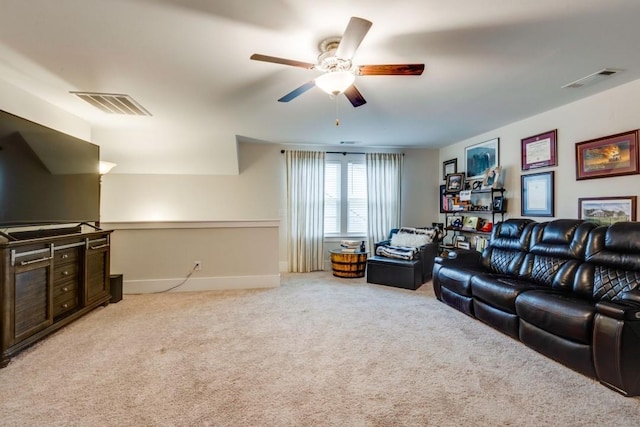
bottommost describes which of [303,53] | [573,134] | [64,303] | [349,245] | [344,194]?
[64,303]

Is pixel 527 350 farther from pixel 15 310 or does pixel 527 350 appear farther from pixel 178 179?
pixel 178 179

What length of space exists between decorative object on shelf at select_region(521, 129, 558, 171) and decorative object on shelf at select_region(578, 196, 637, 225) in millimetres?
594

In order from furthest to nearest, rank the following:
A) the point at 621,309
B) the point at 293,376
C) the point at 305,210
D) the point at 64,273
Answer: the point at 305,210, the point at 64,273, the point at 293,376, the point at 621,309

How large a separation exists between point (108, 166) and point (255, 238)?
2.18m

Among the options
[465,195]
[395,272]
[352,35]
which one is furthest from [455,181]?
[352,35]

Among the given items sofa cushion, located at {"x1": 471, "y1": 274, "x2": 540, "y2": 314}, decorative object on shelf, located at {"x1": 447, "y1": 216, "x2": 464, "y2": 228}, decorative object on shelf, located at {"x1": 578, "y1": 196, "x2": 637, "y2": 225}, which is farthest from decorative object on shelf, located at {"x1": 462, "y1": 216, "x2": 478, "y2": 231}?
sofa cushion, located at {"x1": 471, "y1": 274, "x2": 540, "y2": 314}

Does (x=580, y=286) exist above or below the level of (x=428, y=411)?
above

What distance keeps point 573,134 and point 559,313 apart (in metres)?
2.26

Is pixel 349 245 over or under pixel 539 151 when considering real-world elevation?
under

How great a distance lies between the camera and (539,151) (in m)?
3.73

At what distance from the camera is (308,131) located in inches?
179

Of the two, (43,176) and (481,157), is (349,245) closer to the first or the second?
(481,157)

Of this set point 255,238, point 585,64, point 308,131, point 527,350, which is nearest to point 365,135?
point 308,131

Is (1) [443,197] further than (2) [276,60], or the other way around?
(1) [443,197]
